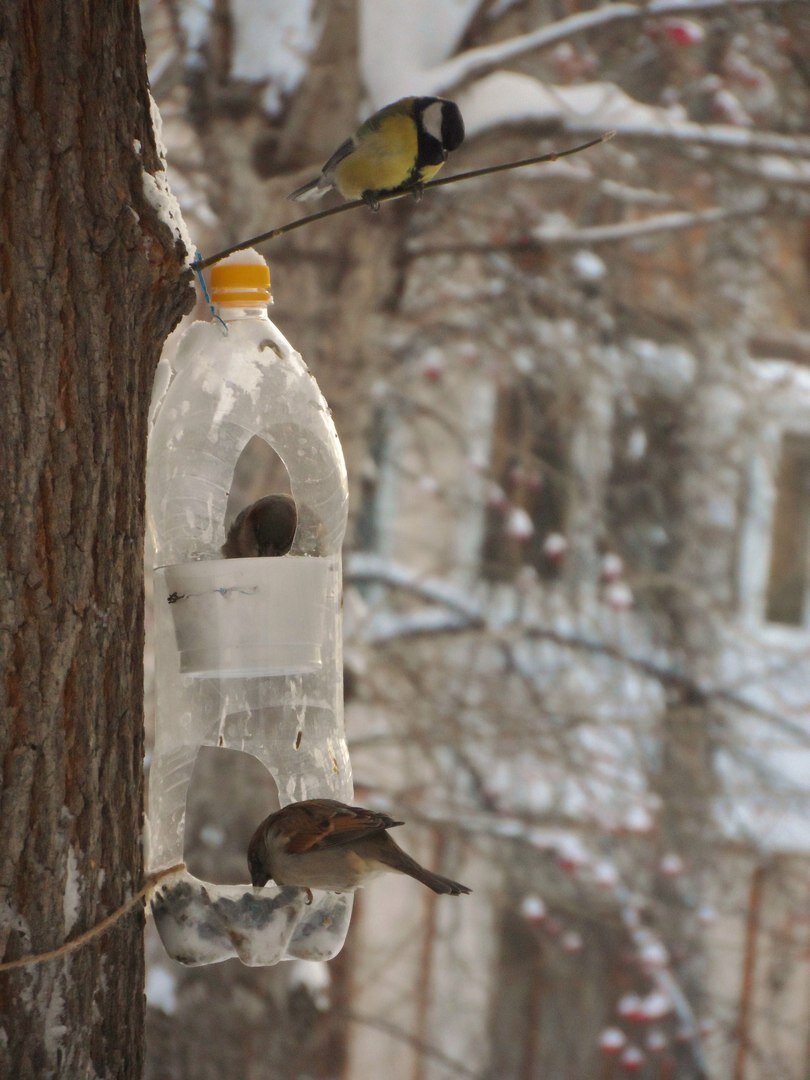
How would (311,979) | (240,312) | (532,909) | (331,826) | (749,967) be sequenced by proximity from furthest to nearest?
(749,967) < (532,909) < (311,979) < (240,312) < (331,826)

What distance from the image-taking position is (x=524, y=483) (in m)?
5.75

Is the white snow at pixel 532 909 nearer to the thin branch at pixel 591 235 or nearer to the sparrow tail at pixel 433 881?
the thin branch at pixel 591 235

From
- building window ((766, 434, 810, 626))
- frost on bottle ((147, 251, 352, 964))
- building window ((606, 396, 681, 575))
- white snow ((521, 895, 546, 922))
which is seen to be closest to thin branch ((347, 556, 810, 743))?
building window ((606, 396, 681, 575))

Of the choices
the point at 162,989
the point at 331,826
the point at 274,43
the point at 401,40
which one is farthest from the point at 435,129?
the point at 162,989

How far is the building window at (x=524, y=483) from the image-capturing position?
218 inches

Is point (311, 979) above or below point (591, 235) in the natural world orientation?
below

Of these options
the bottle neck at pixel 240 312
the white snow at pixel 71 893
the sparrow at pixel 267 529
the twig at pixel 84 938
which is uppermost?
the bottle neck at pixel 240 312

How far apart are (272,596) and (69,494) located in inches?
13.0

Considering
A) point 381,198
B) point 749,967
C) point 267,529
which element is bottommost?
point 749,967

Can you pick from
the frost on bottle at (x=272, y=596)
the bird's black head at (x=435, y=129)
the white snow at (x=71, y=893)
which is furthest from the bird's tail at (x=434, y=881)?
the bird's black head at (x=435, y=129)

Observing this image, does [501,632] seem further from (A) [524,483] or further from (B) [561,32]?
(B) [561,32]

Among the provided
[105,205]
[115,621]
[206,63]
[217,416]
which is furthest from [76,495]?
[206,63]

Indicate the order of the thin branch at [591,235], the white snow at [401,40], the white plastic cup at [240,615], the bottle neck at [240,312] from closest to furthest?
the white plastic cup at [240,615], the bottle neck at [240,312], the white snow at [401,40], the thin branch at [591,235]

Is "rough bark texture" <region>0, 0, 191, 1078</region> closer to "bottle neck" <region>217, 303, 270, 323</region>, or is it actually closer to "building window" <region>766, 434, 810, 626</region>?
→ "bottle neck" <region>217, 303, 270, 323</region>
